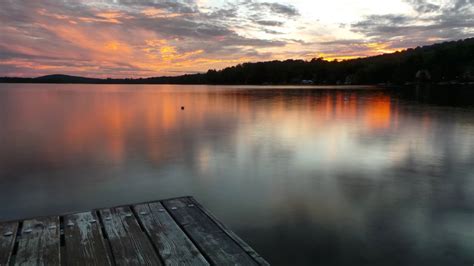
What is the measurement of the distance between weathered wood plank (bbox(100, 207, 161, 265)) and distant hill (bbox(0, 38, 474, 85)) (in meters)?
133

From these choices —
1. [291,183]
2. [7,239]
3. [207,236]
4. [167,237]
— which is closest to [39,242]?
[7,239]

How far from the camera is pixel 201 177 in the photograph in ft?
31.3

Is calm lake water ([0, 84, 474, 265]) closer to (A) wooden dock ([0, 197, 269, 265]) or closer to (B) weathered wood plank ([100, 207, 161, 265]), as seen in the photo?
(A) wooden dock ([0, 197, 269, 265])

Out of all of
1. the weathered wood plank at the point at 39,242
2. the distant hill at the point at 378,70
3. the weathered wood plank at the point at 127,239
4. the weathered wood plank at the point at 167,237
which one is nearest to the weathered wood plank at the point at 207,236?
the weathered wood plank at the point at 167,237

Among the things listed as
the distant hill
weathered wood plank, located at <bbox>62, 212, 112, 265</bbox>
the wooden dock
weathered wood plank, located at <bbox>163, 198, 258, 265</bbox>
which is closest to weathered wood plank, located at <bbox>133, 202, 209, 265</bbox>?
the wooden dock

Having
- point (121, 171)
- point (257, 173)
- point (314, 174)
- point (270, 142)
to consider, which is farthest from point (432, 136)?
point (121, 171)

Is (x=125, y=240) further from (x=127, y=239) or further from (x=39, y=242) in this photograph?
(x=39, y=242)

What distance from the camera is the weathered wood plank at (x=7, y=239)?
12.1ft

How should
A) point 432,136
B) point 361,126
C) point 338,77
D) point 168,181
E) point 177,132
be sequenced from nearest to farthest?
1. point 168,181
2. point 432,136
3. point 177,132
4. point 361,126
5. point 338,77

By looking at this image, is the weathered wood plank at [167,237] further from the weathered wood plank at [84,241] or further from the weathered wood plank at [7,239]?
the weathered wood plank at [7,239]

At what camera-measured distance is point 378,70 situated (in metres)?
140

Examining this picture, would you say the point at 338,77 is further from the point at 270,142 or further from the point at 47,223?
the point at 47,223

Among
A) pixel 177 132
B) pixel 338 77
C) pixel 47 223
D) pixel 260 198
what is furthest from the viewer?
pixel 338 77

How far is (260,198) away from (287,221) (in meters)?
1.36
